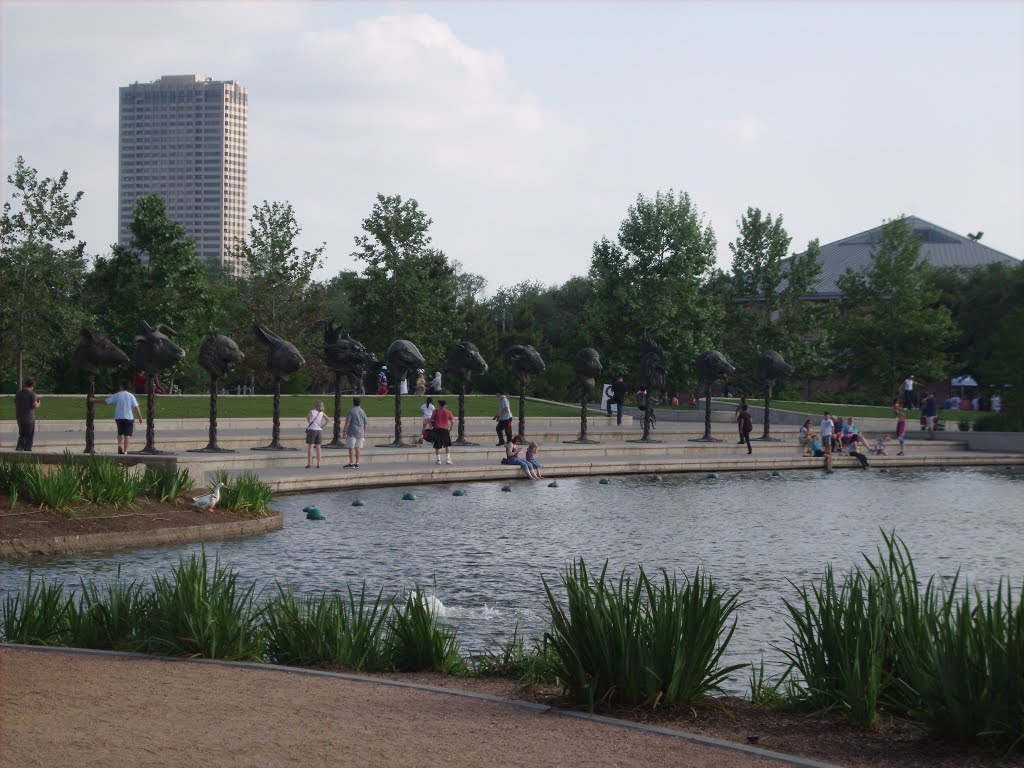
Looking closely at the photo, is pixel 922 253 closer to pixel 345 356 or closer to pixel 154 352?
pixel 345 356

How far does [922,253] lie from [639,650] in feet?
316

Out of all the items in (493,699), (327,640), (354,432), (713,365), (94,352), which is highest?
(713,365)

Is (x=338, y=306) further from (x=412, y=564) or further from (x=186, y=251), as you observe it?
(x=412, y=564)

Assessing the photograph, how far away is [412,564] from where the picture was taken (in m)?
16.1

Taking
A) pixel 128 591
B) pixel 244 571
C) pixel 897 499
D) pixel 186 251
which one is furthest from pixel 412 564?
pixel 186 251

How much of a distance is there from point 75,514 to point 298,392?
3774 centimetres

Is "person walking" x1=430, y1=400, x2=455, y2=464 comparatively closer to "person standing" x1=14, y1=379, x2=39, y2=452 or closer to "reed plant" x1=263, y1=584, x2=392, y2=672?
"person standing" x1=14, y1=379, x2=39, y2=452

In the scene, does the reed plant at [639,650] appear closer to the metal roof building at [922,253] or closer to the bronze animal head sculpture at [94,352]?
the bronze animal head sculpture at [94,352]

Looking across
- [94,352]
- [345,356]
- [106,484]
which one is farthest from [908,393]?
[106,484]

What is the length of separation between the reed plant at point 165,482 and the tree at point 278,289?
136ft

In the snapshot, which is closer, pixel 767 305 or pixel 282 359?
pixel 282 359

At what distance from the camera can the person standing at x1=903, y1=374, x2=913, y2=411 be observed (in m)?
61.4

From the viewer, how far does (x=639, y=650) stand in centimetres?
759

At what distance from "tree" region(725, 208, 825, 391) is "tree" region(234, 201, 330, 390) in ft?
70.6
